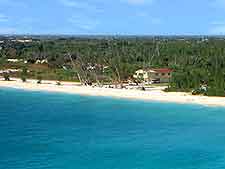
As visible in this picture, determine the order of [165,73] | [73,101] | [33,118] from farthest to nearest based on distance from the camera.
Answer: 1. [165,73]
2. [73,101]
3. [33,118]

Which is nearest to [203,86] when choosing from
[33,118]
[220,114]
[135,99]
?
[135,99]

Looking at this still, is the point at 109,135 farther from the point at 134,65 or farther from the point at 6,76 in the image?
the point at 6,76

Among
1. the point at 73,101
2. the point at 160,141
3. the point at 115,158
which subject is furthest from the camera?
the point at 73,101

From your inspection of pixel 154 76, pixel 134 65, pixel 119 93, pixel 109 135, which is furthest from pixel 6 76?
pixel 109 135

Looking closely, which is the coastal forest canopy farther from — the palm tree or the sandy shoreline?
the palm tree

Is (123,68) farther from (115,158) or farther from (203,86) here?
(115,158)
